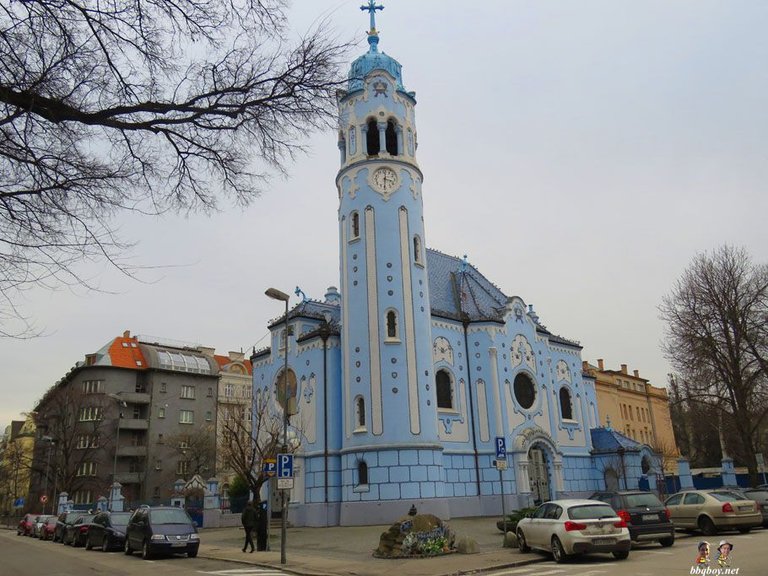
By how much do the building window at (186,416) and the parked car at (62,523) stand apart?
36587mm

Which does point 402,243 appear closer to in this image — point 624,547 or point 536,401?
point 536,401

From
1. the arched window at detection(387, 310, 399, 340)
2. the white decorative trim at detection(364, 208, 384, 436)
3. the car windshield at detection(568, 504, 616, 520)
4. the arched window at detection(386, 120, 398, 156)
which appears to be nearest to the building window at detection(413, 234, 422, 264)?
the white decorative trim at detection(364, 208, 384, 436)

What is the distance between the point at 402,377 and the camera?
31.1m

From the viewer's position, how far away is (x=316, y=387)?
34438mm

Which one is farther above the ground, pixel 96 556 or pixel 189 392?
pixel 189 392

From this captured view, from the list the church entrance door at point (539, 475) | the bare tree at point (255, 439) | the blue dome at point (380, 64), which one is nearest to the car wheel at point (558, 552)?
the bare tree at point (255, 439)

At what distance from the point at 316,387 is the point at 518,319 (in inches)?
525

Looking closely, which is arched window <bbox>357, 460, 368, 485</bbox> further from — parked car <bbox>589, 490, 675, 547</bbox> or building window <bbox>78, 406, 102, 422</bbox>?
building window <bbox>78, 406, 102, 422</bbox>

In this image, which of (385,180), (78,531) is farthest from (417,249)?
(78,531)


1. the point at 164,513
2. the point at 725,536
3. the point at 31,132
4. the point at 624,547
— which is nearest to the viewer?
the point at 31,132

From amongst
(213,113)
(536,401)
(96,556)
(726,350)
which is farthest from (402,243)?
(213,113)

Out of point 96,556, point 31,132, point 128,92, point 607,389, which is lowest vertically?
point 96,556

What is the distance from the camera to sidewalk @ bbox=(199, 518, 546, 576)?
1426 cm

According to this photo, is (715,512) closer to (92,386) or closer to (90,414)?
(90,414)
